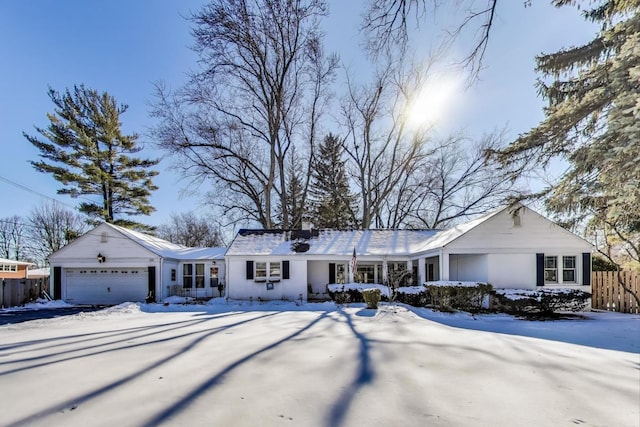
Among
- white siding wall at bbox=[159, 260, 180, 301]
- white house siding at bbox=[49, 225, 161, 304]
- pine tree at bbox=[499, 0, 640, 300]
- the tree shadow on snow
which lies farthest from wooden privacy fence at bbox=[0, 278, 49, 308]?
pine tree at bbox=[499, 0, 640, 300]

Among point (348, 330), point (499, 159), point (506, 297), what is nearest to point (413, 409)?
point (348, 330)

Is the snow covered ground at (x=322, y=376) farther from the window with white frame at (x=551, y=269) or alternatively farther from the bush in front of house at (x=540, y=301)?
the window with white frame at (x=551, y=269)

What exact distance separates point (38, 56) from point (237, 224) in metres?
20.7

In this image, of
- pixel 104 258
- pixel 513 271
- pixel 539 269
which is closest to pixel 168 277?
pixel 104 258

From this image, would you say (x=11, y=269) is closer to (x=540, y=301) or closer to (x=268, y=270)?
(x=268, y=270)

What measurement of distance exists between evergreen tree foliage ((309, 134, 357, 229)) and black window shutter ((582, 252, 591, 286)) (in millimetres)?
17618

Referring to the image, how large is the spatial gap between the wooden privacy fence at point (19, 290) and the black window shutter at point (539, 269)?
2388 cm

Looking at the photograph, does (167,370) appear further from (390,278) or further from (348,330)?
(390,278)

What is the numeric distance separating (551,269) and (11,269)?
126ft

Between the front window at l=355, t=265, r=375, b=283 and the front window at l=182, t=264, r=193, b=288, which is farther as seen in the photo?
the front window at l=182, t=264, r=193, b=288

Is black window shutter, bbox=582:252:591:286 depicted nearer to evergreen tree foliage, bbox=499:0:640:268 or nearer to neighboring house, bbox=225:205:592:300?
neighboring house, bbox=225:205:592:300

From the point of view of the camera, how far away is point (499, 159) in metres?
9.26

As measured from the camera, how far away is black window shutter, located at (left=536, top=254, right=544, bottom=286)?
14.2 m

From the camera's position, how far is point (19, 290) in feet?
57.3
